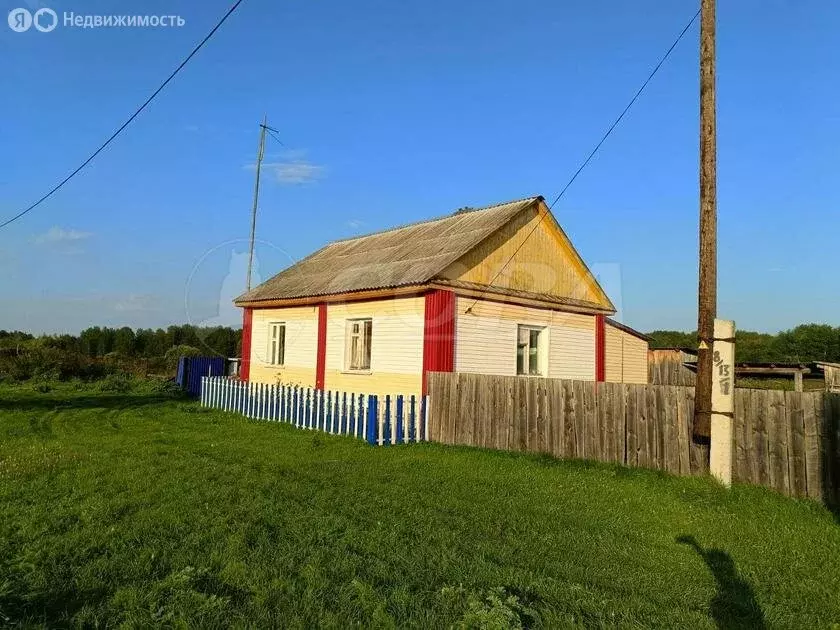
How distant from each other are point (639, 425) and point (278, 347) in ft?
44.7

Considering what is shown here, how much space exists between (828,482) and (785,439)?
657mm

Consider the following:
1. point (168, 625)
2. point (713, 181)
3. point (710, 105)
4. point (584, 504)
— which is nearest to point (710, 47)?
point (710, 105)

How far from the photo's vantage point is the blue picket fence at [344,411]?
39.5 ft

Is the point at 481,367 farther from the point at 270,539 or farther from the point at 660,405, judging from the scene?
the point at 270,539

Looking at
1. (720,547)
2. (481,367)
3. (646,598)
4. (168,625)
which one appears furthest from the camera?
(481,367)

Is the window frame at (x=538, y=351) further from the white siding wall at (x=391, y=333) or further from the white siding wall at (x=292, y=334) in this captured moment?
the white siding wall at (x=292, y=334)

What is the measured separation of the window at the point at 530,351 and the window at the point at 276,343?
7.85m

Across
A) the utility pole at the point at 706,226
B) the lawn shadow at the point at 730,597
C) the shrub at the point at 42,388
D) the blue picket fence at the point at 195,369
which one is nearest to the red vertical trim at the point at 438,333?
the utility pole at the point at 706,226

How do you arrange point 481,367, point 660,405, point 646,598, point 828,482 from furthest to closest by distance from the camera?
1. point 481,367
2. point 660,405
3. point 828,482
4. point 646,598

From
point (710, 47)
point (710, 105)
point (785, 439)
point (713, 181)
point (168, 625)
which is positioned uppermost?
point (710, 47)

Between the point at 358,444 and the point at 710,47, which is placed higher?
Answer: the point at 710,47

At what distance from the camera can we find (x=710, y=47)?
8.73 m

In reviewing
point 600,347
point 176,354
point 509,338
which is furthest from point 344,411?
point 176,354

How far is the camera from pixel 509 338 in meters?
16.1
